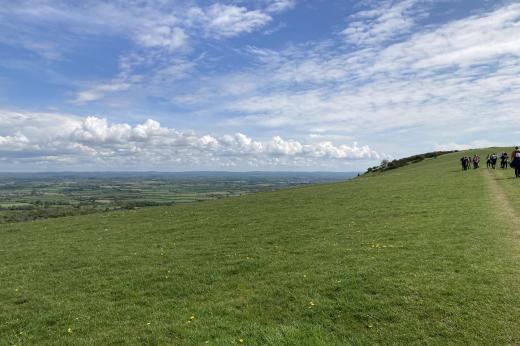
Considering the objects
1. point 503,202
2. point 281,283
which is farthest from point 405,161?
point 281,283

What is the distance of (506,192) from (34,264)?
35491mm

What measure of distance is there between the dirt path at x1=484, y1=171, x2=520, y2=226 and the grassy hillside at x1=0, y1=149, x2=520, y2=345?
155 millimetres

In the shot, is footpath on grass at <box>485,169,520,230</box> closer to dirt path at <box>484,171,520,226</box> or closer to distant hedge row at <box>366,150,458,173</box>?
dirt path at <box>484,171,520,226</box>

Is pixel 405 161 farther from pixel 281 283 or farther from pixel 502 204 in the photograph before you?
pixel 281 283

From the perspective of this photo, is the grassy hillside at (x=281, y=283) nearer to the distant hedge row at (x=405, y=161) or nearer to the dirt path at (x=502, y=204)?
the dirt path at (x=502, y=204)

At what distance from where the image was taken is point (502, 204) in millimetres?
28000

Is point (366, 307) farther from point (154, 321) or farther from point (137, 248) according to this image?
point (137, 248)

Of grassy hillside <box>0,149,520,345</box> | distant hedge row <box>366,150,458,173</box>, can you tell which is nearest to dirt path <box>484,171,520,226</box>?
grassy hillside <box>0,149,520,345</box>

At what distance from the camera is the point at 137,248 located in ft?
74.2

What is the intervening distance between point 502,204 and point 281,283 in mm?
21512

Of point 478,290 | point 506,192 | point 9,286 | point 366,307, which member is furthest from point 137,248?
point 506,192

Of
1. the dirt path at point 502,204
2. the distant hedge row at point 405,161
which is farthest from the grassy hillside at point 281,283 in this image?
the distant hedge row at point 405,161

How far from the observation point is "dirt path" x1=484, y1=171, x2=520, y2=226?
74.6 feet

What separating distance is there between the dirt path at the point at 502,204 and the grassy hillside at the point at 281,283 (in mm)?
155
